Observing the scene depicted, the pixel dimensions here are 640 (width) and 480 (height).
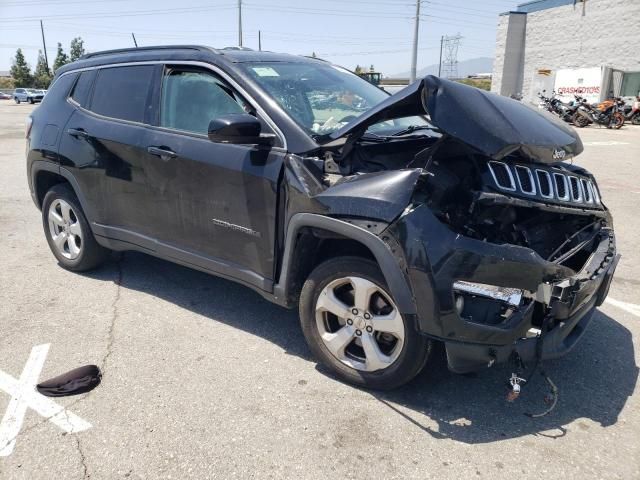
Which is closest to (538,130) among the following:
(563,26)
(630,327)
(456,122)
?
(456,122)

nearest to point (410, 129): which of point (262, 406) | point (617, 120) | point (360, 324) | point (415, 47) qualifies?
point (360, 324)

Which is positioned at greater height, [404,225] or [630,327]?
[404,225]

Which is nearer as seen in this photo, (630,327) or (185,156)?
(185,156)

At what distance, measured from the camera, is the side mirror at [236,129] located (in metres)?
3.06

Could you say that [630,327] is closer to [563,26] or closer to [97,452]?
[97,452]

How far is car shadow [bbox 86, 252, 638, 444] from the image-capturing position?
279 cm

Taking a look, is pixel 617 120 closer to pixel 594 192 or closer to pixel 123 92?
pixel 594 192

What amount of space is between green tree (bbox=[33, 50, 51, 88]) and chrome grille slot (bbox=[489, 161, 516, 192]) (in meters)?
80.6

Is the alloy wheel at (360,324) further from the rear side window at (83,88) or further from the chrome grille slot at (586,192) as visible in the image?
the rear side window at (83,88)

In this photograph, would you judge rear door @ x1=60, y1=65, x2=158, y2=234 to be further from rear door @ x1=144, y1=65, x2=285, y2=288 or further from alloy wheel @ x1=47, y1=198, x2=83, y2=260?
alloy wheel @ x1=47, y1=198, x2=83, y2=260

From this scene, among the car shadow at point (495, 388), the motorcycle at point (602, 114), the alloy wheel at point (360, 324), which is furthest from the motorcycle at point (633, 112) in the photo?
the alloy wheel at point (360, 324)

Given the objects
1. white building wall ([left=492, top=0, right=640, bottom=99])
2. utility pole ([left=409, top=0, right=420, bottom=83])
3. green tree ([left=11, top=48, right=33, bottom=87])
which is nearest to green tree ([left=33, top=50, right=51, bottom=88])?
green tree ([left=11, top=48, right=33, bottom=87])

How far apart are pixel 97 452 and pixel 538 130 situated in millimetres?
2821

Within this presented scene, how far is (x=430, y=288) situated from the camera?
2.55 meters
